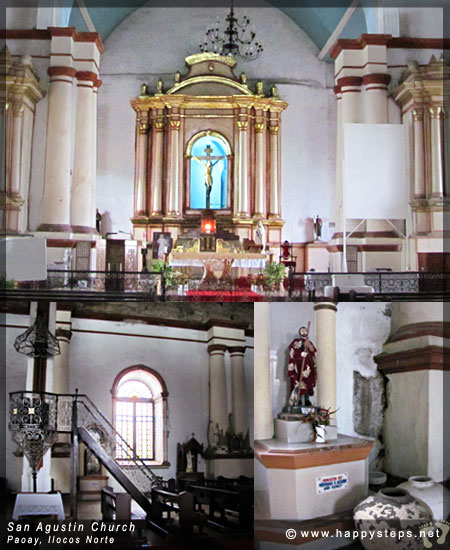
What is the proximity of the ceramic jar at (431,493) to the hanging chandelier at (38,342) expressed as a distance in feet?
6.67

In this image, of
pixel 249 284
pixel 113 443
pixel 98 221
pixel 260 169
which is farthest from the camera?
pixel 260 169

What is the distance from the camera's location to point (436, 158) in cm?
1026

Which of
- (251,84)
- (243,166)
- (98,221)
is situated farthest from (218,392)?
(251,84)

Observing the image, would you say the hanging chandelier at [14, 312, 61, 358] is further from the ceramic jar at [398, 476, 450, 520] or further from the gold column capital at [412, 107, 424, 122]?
the gold column capital at [412, 107, 424, 122]

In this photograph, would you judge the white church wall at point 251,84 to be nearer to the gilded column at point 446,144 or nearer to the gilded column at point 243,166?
the gilded column at point 243,166

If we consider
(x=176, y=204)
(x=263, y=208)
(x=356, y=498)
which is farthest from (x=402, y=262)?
(x=356, y=498)

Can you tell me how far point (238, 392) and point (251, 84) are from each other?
933cm

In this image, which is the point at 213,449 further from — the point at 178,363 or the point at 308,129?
the point at 308,129

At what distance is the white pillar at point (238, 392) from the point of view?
4.25 m

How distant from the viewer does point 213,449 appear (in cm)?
421

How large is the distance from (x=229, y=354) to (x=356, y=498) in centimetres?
105

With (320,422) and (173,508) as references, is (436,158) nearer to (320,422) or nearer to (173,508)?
(320,422)

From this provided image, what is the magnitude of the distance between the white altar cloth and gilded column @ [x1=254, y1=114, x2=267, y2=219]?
8709 mm

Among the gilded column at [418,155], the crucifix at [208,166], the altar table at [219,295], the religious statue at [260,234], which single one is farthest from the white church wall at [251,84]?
the altar table at [219,295]
